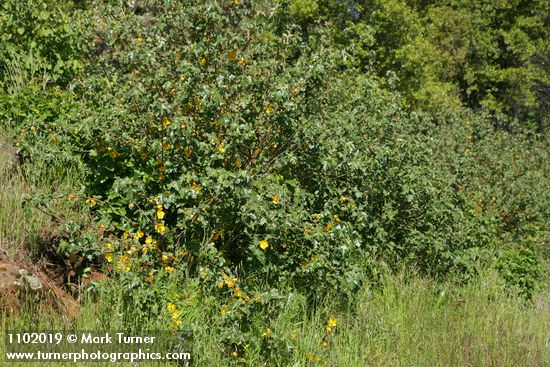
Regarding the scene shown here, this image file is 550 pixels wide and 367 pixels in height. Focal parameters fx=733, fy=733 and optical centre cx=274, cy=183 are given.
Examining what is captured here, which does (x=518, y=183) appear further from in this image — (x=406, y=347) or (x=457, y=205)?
(x=406, y=347)

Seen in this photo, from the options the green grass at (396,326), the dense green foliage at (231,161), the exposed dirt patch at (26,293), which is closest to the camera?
the exposed dirt patch at (26,293)

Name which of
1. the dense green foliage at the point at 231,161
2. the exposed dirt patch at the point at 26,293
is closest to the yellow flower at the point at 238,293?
the dense green foliage at the point at 231,161

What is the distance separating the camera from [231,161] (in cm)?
495

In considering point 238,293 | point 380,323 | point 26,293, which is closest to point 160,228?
point 238,293

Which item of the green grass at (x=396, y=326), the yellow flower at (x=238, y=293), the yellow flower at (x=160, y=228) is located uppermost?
the yellow flower at (x=160, y=228)

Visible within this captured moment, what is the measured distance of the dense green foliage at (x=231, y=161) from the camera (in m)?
4.59

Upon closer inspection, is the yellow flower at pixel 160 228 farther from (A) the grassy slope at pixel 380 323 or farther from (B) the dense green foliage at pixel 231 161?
(A) the grassy slope at pixel 380 323

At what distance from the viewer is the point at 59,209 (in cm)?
502

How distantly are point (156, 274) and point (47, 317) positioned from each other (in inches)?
28.8

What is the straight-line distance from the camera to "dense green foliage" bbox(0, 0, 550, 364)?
4594mm

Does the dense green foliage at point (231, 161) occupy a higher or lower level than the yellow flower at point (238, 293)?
higher

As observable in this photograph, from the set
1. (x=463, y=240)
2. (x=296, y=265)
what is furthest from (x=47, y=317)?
(x=463, y=240)

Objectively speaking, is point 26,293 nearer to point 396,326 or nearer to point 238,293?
point 238,293

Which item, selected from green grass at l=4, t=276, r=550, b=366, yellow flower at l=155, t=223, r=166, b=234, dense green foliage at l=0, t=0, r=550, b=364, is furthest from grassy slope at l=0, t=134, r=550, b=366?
yellow flower at l=155, t=223, r=166, b=234
